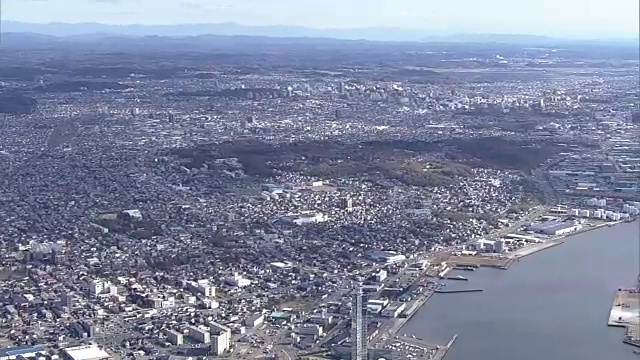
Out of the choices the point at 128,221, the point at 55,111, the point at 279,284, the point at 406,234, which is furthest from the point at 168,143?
the point at 279,284

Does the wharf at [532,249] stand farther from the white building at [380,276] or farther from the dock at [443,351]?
the dock at [443,351]

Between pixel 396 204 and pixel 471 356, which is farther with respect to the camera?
pixel 396 204

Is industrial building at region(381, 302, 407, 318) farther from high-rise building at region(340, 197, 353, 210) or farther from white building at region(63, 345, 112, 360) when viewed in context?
high-rise building at region(340, 197, 353, 210)

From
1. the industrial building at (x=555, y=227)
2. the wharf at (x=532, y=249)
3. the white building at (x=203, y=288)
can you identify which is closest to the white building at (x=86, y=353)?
the white building at (x=203, y=288)

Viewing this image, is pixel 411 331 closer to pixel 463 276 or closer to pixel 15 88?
pixel 463 276

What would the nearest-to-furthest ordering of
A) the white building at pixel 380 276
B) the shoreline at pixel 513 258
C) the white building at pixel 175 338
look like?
the white building at pixel 175 338
the shoreline at pixel 513 258
the white building at pixel 380 276

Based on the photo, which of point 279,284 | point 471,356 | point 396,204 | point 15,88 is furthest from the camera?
point 15,88

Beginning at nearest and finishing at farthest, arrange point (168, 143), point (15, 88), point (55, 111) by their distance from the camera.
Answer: point (168, 143) → point (55, 111) → point (15, 88)

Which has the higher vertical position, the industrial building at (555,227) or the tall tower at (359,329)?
the tall tower at (359,329)

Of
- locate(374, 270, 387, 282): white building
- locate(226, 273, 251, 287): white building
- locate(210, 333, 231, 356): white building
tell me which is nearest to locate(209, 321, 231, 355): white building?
locate(210, 333, 231, 356): white building
